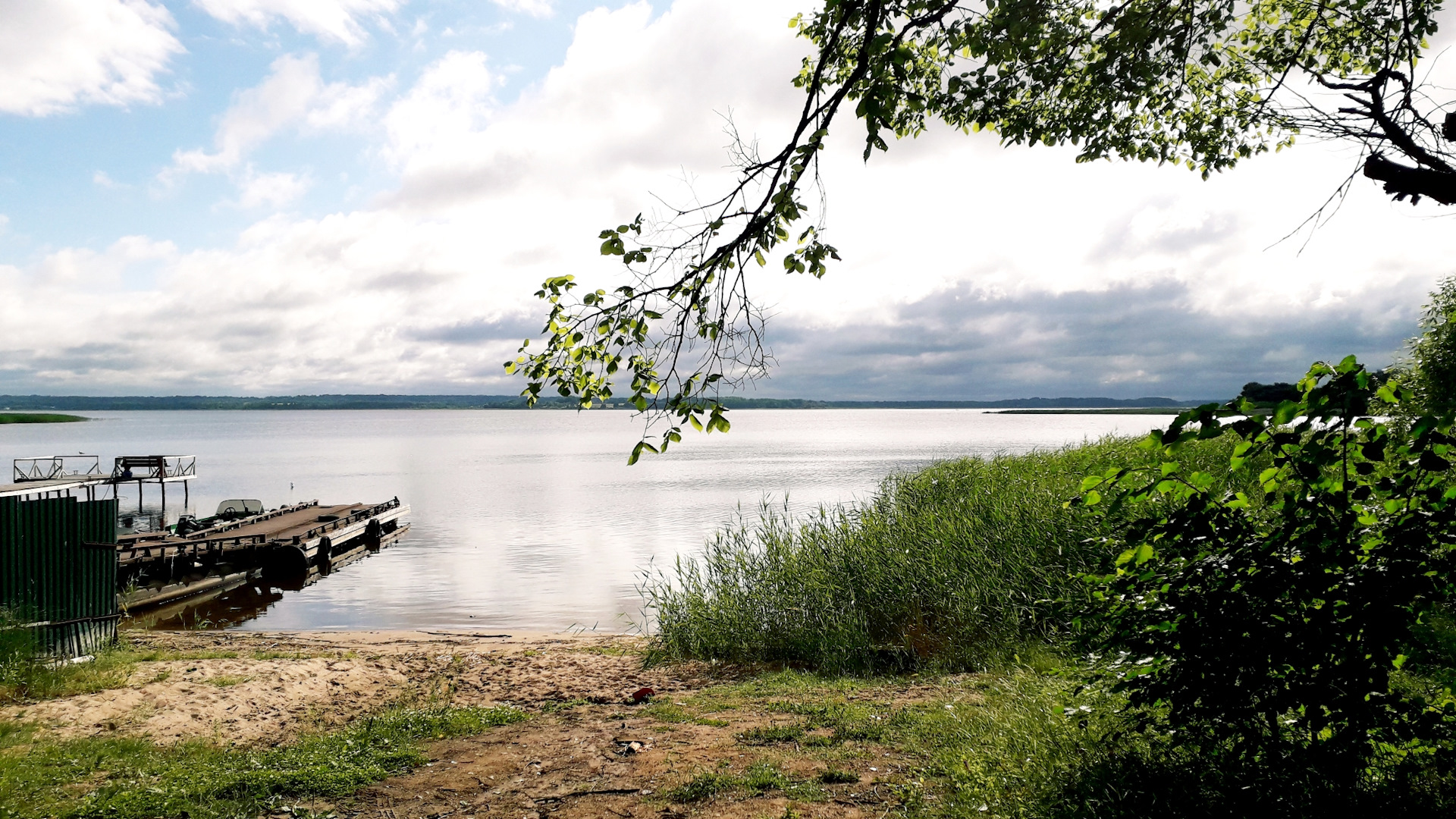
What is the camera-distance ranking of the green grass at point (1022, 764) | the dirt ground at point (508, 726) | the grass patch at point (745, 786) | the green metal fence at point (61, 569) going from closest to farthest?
the green grass at point (1022, 764) < the grass patch at point (745, 786) < the dirt ground at point (508, 726) < the green metal fence at point (61, 569)

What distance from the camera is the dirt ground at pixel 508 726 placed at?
5.29 m

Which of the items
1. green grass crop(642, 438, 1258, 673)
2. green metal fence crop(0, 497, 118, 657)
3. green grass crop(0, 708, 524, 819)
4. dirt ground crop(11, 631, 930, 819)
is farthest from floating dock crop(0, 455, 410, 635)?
green grass crop(642, 438, 1258, 673)

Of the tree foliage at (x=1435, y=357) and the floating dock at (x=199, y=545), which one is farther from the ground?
the tree foliage at (x=1435, y=357)

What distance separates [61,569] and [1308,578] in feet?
43.1

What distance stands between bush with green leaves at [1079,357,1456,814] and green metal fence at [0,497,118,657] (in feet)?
39.4

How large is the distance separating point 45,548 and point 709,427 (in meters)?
10.4

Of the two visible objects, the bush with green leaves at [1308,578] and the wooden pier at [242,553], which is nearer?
the bush with green leaves at [1308,578]

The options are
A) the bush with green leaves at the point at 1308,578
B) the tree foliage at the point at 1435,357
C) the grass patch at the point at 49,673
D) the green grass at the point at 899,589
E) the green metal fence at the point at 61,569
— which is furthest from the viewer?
the tree foliage at the point at 1435,357

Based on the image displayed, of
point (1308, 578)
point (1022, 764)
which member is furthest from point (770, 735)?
point (1308, 578)

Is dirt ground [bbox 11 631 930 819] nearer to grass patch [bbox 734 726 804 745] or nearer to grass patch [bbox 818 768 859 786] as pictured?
grass patch [bbox 818 768 859 786]

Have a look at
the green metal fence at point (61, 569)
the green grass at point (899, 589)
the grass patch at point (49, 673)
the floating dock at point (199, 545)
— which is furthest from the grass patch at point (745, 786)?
the floating dock at point (199, 545)

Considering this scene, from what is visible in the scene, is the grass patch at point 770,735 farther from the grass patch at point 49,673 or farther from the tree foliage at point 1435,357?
the tree foliage at point 1435,357

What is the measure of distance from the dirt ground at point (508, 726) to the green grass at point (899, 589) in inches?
45.8

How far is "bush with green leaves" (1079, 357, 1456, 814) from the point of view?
10.3ft
